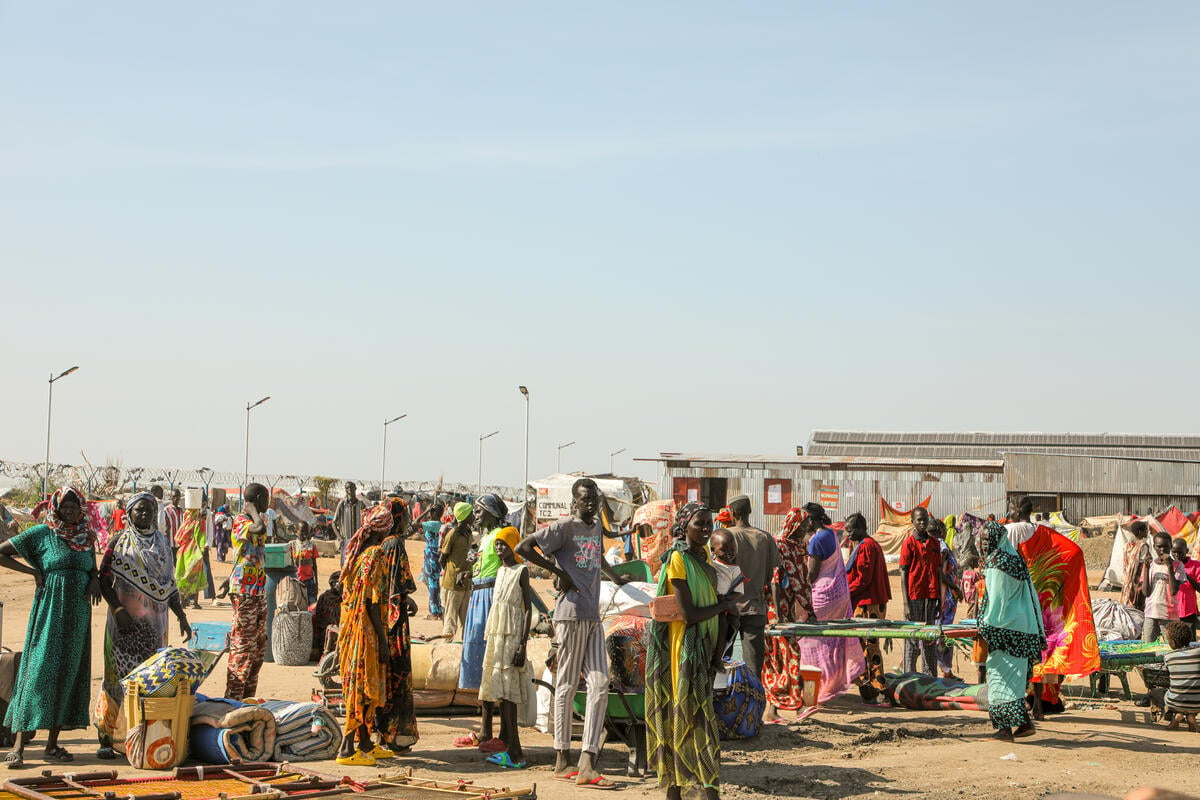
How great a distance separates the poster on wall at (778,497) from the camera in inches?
1533

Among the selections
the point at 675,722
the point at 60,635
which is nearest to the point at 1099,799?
the point at 675,722

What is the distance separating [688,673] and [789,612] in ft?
14.1

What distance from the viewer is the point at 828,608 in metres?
11.5

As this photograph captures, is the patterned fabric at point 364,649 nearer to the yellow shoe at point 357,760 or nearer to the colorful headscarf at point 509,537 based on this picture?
the yellow shoe at point 357,760

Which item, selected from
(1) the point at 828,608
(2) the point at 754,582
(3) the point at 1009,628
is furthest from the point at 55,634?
(3) the point at 1009,628

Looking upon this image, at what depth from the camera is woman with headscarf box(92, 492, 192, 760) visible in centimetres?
836

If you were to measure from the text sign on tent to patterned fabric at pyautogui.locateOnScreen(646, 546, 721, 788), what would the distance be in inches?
1272

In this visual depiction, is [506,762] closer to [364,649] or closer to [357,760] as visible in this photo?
[357,760]

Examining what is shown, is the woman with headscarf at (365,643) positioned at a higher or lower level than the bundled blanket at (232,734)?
higher

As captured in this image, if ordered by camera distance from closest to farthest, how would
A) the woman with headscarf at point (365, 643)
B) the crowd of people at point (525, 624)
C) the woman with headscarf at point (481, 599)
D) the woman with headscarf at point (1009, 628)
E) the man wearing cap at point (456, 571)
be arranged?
1. the crowd of people at point (525, 624)
2. the woman with headscarf at point (365, 643)
3. the woman with headscarf at point (481, 599)
4. the woman with headscarf at point (1009, 628)
5. the man wearing cap at point (456, 571)

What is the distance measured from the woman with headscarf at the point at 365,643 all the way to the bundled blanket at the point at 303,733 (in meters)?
0.24

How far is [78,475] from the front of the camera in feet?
166

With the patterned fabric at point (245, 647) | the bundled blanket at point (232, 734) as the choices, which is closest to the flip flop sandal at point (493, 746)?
the bundled blanket at point (232, 734)

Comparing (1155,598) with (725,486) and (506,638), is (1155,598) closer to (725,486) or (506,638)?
(506,638)
